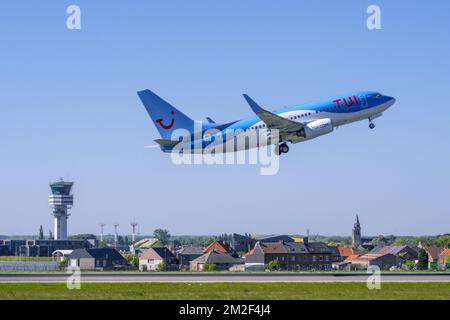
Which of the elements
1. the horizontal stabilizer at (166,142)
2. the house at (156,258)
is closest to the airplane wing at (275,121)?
the horizontal stabilizer at (166,142)

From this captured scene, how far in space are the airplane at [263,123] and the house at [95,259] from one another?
271ft

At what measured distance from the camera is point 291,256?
17125 centimetres

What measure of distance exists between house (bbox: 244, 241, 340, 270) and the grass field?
96.2m

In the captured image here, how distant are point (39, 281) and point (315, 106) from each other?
40364 millimetres

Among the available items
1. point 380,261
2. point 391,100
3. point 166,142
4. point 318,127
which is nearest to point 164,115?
point 166,142

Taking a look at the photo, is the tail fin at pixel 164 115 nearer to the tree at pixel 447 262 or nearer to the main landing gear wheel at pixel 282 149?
the main landing gear wheel at pixel 282 149

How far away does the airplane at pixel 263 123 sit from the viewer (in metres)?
93.6

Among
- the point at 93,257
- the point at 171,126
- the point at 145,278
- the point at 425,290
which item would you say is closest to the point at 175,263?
the point at 93,257

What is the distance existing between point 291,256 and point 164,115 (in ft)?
262

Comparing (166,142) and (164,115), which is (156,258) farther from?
(166,142)

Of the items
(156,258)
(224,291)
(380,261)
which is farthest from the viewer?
(156,258)

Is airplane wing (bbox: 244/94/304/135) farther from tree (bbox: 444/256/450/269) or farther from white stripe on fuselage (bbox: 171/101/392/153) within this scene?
tree (bbox: 444/256/450/269)

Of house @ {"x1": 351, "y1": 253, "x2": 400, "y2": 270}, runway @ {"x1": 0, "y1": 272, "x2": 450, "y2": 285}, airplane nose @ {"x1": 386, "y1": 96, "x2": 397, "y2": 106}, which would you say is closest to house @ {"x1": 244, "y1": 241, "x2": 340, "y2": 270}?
house @ {"x1": 351, "y1": 253, "x2": 400, "y2": 270}

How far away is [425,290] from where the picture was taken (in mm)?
64188
